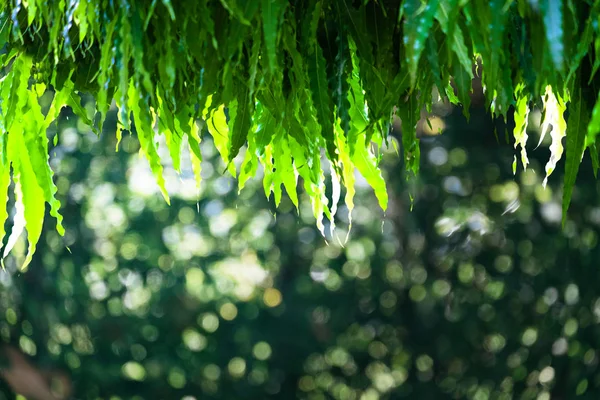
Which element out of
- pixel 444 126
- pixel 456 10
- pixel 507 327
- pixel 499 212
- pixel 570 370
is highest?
pixel 444 126

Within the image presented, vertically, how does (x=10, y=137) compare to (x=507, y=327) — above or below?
above

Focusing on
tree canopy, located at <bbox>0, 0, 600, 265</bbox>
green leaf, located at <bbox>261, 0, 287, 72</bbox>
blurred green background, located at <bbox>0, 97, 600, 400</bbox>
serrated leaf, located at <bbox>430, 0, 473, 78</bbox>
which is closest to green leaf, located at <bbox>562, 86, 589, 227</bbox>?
tree canopy, located at <bbox>0, 0, 600, 265</bbox>

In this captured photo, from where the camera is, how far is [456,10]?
1.26 ft

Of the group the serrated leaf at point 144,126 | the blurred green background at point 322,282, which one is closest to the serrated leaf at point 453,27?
the serrated leaf at point 144,126

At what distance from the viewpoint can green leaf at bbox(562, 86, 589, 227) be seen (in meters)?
0.48

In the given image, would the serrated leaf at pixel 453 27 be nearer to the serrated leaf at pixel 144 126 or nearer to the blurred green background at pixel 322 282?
the serrated leaf at pixel 144 126

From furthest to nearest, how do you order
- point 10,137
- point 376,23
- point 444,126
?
point 444,126, point 10,137, point 376,23

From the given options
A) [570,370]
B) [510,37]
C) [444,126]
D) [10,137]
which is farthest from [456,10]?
[570,370]

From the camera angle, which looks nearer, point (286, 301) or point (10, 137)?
point (10, 137)

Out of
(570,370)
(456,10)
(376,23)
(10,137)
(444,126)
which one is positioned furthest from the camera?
(570,370)

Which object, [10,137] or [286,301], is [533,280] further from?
[10,137]

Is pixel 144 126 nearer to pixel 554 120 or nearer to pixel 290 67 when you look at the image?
pixel 290 67

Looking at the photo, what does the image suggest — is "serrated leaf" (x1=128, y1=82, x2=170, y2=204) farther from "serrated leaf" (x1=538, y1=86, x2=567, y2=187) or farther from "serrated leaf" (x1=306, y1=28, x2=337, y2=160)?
"serrated leaf" (x1=538, y1=86, x2=567, y2=187)

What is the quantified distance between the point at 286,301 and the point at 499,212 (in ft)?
2.25
